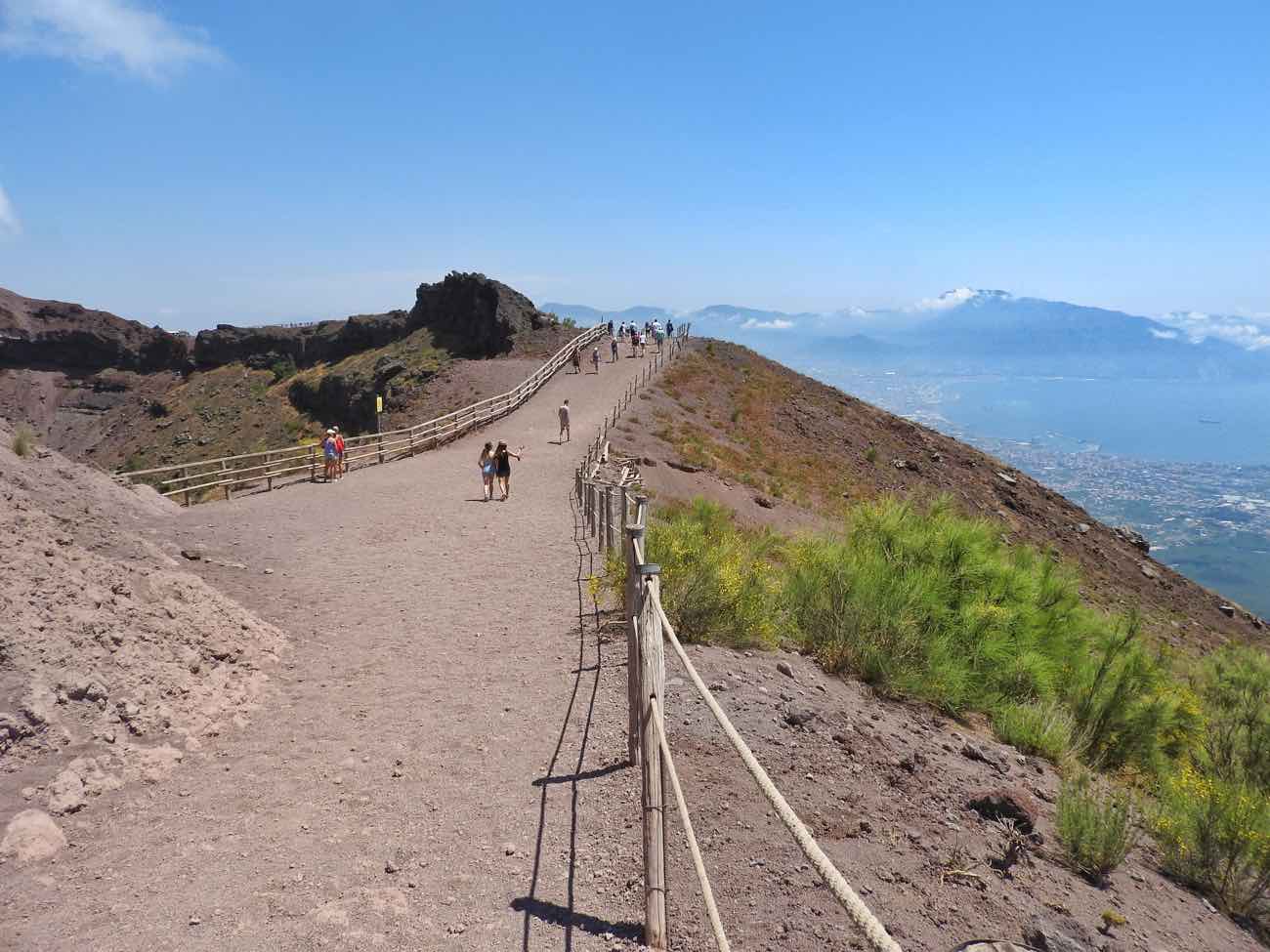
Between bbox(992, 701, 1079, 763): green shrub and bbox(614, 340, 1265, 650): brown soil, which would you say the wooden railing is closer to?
bbox(614, 340, 1265, 650): brown soil

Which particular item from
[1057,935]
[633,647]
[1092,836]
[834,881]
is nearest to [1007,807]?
[1092,836]

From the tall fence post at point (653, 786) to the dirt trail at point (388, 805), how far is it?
1.02 feet

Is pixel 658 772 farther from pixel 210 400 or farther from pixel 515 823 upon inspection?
pixel 210 400

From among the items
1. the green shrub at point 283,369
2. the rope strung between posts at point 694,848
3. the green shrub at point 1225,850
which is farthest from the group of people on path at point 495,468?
the green shrub at point 283,369

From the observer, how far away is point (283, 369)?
203ft

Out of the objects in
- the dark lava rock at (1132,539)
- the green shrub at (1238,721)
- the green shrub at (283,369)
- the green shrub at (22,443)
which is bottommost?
the dark lava rock at (1132,539)

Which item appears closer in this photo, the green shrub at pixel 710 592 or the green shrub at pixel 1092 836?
the green shrub at pixel 1092 836

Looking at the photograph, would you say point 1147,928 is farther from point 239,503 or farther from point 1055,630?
point 239,503

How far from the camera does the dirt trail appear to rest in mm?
4172

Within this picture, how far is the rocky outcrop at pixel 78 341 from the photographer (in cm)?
7000

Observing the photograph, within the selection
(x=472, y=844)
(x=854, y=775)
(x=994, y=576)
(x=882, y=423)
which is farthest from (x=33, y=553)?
(x=882, y=423)

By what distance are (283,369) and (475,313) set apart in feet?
79.8

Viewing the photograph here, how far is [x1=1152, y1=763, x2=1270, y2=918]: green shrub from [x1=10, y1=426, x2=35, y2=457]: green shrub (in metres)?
14.6

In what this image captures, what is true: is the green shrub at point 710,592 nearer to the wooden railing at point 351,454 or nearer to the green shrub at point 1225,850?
the green shrub at point 1225,850
